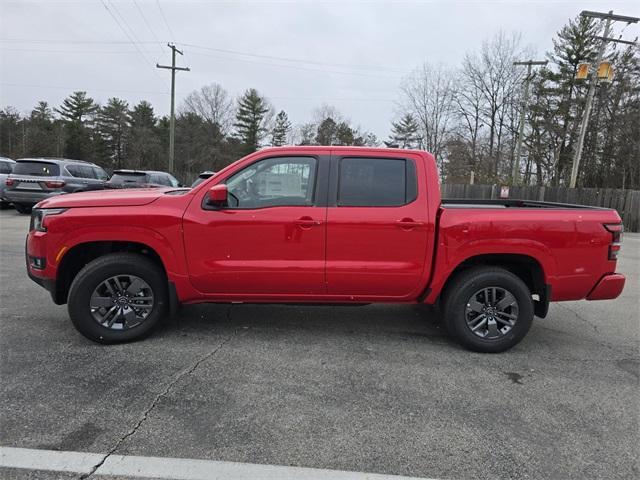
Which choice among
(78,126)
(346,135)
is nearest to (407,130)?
(346,135)

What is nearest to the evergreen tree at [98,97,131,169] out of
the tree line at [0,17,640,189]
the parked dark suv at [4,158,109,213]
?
the tree line at [0,17,640,189]

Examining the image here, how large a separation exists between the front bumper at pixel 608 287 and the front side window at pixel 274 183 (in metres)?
2.89

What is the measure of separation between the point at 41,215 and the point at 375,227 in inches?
121

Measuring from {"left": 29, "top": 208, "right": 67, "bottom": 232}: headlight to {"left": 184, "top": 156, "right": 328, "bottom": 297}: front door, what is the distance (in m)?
1.19

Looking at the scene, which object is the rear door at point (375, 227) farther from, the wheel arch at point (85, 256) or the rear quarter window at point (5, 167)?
the rear quarter window at point (5, 167)

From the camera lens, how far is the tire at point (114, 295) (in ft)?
13.4

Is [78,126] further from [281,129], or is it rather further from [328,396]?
[328,396]

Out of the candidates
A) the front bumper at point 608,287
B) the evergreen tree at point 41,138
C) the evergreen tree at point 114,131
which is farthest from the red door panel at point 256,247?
the evergreen tree at point 114,131

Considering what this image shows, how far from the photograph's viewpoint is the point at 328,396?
132 inches

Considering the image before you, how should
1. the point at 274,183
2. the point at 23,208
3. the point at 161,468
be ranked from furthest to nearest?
the point at 23,208 → the point at 274,183 → the point at 161,468

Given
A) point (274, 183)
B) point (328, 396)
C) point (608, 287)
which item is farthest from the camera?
point (608, 287)

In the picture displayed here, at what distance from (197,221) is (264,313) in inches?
64.4

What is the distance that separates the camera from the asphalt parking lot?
269 centimetres

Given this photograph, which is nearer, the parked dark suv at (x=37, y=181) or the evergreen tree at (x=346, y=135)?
the parked dark suv at (x=37, y=181)
